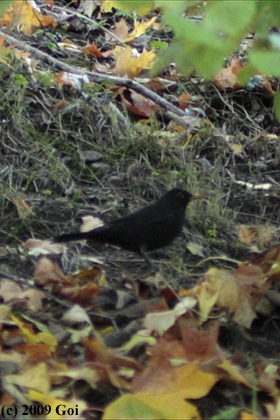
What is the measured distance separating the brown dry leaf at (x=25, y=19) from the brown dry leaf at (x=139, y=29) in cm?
48

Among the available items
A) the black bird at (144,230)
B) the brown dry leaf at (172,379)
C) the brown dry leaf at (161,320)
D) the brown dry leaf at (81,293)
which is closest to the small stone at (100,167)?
the black bird at (144,230)

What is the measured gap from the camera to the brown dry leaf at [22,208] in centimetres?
332

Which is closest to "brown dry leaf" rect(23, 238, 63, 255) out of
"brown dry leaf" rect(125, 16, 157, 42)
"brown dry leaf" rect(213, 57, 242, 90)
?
"brown dry leaf" rect(213, 57, 242, 90)

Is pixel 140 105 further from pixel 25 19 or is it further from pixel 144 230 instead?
pixel 144 230

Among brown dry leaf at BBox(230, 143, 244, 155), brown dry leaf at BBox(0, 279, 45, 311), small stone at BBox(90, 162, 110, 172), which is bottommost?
brown dry leaf at BBox(230, 143, 244, 155)

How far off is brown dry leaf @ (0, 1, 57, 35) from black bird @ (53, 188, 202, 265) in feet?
6.05

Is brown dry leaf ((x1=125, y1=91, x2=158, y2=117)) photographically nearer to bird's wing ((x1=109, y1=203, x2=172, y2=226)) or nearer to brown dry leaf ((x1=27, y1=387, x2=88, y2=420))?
bird's wing ((x1=109, y1=203, x2=172, y2=226))

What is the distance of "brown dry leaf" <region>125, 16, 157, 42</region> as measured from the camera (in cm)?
486

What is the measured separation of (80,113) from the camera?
3.99 meters

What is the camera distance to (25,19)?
181 inches

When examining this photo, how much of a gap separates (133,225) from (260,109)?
1.93 m

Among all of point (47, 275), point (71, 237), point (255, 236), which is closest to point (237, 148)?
point (255, 236)

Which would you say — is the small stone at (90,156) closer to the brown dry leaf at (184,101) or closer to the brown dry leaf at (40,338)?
the brown dry leaf at (184,101)

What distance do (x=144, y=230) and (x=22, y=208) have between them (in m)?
0.71
